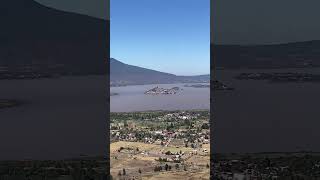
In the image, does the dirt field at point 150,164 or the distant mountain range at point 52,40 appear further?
the dirt field at point 150,164

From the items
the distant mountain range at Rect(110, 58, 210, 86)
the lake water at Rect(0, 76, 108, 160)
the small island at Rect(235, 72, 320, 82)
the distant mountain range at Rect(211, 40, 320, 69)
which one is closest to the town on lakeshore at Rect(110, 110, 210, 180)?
the small island at Rect(235, 72, 320, 82)

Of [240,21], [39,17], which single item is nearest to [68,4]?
[39,17]

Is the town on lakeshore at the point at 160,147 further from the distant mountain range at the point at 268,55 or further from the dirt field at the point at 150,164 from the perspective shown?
the distant mountain range at the point at 268,55

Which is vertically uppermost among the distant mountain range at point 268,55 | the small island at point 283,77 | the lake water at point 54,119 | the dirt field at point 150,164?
the distant mountain range at point 268,55

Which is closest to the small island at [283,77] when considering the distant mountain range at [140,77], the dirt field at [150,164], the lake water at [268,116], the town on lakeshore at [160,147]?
the lake water at [268,116]

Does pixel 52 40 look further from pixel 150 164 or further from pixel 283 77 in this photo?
pixel 150 164

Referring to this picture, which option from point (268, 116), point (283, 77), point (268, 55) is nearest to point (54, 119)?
point (268, 116)

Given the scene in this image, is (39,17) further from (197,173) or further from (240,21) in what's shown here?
(197,173)
